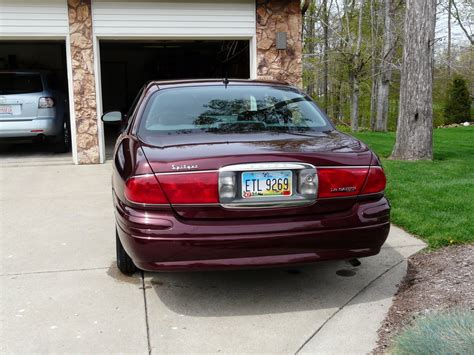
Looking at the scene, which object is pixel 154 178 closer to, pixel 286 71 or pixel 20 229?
pixel 20 229

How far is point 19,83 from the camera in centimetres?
1016

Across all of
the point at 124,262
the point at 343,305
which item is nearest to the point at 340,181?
the point at 343,305

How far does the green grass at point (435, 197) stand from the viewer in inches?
193

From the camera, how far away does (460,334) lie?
8.00ft

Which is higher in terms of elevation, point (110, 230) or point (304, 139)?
point (304, 139)

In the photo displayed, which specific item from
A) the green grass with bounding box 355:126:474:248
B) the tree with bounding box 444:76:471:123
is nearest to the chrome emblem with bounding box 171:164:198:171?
the green grass with bounding box 355:126:474:248

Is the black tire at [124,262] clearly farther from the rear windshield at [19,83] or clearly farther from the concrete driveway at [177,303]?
the rear windshield at [19,83]

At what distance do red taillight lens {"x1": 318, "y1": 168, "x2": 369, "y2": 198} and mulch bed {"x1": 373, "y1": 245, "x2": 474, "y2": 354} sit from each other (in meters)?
0.83

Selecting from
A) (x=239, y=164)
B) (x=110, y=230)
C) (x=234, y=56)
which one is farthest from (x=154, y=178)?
(x=234, y=56)

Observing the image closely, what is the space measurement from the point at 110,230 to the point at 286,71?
19.7ft

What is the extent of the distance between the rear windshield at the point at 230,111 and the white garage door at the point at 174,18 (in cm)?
564

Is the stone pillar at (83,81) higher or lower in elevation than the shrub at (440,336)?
higher

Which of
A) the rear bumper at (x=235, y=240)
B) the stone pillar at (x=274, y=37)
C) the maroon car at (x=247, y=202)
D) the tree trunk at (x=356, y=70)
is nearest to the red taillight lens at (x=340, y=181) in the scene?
the maroon car at (x=247, y=202)

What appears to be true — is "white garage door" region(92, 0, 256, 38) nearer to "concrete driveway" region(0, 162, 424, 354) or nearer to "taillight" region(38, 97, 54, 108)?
"taillight" region(38, 97, 54, 108)
